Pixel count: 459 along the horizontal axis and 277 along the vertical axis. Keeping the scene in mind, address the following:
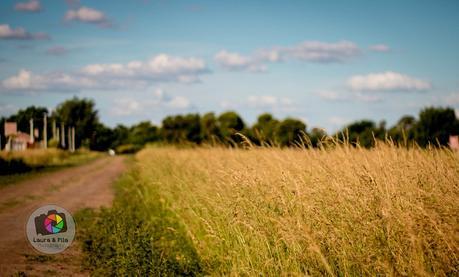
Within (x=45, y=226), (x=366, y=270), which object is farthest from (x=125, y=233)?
(x=366, y=270)

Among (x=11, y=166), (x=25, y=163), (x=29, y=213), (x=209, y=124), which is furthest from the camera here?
(x=209, y=124)

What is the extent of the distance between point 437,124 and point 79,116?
63284mm

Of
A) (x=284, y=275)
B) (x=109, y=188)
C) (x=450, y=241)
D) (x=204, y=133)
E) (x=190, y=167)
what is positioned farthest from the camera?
(x=204, y=133)

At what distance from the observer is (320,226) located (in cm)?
430

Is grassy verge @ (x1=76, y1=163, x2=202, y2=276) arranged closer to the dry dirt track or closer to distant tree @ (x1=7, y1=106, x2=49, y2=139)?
the dry dirt track

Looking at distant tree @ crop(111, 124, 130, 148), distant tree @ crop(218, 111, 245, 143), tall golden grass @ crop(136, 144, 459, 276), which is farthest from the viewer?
distant tree @ crop(111, 124, 130, 148)

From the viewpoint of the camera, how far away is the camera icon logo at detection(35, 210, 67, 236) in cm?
789

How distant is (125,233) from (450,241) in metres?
5.84

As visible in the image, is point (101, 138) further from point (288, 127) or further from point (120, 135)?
point (288, 127)

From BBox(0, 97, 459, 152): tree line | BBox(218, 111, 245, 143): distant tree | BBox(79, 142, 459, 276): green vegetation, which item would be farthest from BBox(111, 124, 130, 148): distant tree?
BBox(79, 142, 459, 276): green vegetation

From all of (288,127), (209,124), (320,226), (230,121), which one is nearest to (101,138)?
(209,124)

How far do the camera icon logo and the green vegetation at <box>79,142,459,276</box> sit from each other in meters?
0.84

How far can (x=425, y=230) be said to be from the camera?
11.8 feet

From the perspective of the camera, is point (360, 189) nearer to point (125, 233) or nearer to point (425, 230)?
point (425, 230)
